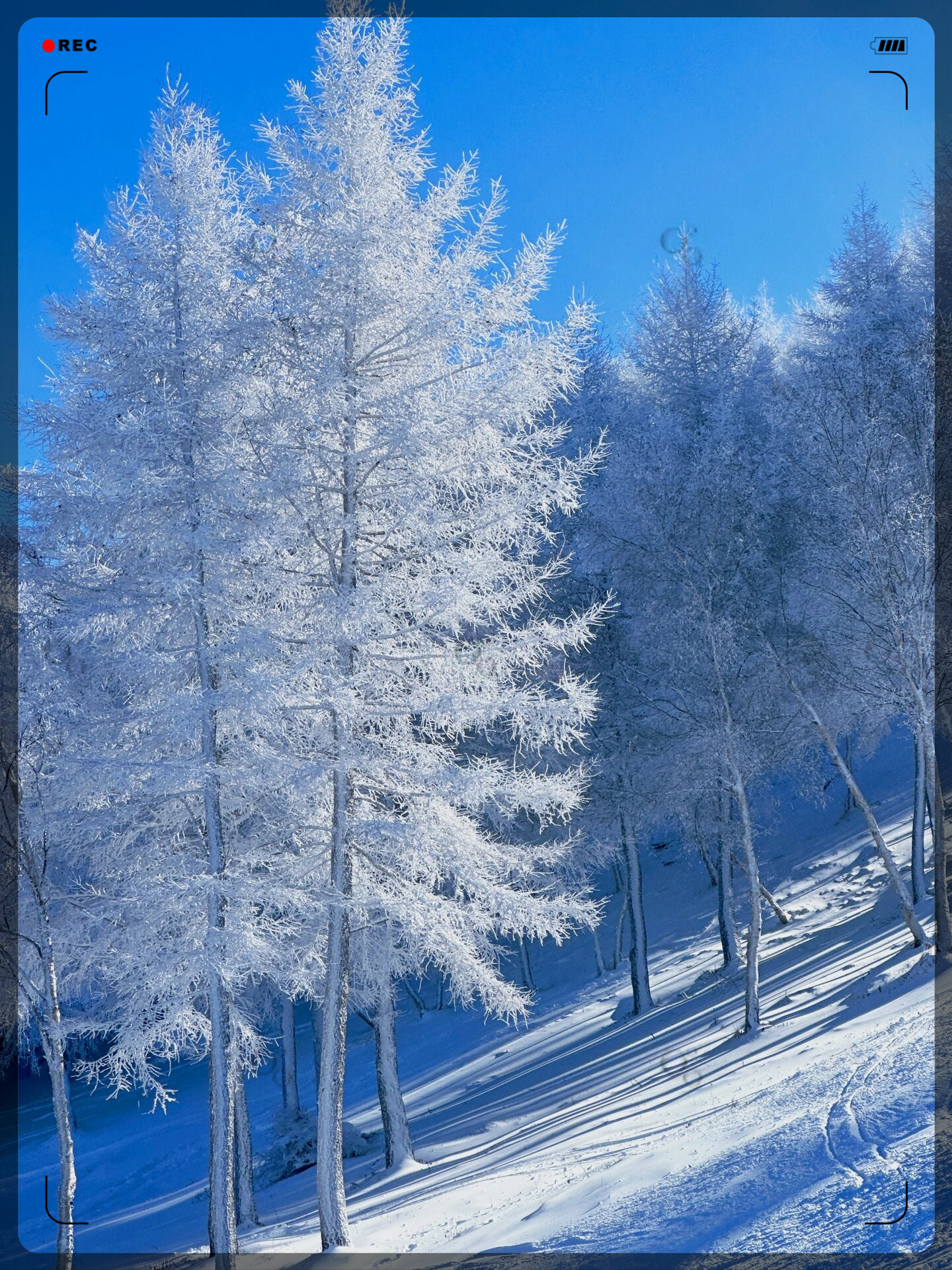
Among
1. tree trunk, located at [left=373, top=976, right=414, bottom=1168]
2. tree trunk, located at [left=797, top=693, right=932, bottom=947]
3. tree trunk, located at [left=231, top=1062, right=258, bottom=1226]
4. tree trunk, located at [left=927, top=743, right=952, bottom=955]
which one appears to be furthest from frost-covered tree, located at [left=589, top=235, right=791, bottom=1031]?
tree trunk, located at [left=231, top=1062, right=258, bottom=1226]

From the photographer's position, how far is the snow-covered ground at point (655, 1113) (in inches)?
265

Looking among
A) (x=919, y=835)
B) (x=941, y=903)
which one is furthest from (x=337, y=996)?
(x=919, y=835)

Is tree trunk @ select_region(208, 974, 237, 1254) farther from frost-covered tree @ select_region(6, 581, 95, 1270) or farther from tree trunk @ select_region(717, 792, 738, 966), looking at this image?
tree trunk @ select_region(717, 792, 738, 966)

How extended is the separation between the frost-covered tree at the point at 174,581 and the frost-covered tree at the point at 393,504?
463mm

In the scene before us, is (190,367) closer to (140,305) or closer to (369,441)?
(140,305)

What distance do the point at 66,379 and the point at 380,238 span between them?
146 inches

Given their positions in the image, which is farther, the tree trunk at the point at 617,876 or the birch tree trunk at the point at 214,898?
the tree trunk at the point at 617,876

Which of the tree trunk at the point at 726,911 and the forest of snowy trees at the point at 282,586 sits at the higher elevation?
the forest of snowy trees at the point at 282,586

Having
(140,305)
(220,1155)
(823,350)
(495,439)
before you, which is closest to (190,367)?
(140,305)

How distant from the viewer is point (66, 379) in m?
9.73

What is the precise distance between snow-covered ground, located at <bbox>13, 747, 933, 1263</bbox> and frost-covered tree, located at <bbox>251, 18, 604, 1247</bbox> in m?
2.09

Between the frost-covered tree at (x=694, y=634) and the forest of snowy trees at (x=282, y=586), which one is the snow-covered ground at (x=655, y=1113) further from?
the forest of snowy trees at (x=282, y=586)

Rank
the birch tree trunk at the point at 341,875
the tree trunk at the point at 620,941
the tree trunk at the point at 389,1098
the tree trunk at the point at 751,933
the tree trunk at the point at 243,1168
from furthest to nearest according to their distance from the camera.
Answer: the tree trunk at the point at 620,941 → the tree trunk at the point at 751,933 → the tree trunk at the point at 389,1098 → the tree trunk at the point at 243,1168 → the birch tree trunk at the point at 341,875

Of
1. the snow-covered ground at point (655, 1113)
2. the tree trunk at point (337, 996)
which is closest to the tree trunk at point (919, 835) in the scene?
the snow-covered ground at point (655, 1113)
